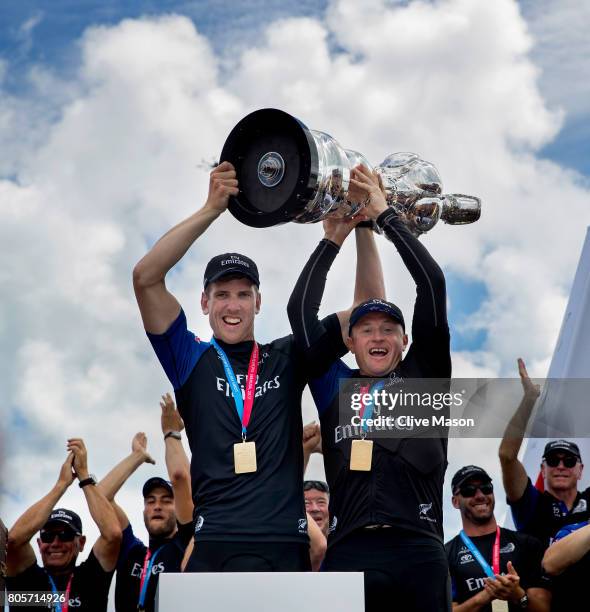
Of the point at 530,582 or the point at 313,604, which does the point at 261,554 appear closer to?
the point at 313,604

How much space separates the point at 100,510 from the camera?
5980mm

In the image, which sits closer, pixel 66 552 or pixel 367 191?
pixel 367 191

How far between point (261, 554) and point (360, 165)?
1776mm

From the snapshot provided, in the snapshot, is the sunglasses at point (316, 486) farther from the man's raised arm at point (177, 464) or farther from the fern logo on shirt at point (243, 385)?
the fern logo on shirt at point (243, 385)

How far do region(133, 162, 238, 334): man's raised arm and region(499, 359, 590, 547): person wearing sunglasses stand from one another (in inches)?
99.4

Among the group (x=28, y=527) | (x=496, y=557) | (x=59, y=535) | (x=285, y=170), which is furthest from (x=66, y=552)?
(x=285, y=170)

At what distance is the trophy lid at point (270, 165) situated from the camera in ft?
12.8

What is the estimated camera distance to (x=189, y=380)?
3.94 m

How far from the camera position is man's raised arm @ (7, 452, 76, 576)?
5898mm

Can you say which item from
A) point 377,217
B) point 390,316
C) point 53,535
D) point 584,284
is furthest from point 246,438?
point 584,284

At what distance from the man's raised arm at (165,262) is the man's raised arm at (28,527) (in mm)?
2380

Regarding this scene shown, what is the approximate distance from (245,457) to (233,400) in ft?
0.90

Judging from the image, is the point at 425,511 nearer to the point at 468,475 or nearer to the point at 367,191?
the point at 367,191

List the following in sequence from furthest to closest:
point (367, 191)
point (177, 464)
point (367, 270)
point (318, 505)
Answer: point (318, 505), point (177, 464), point (367, 270), point (367, 191)
